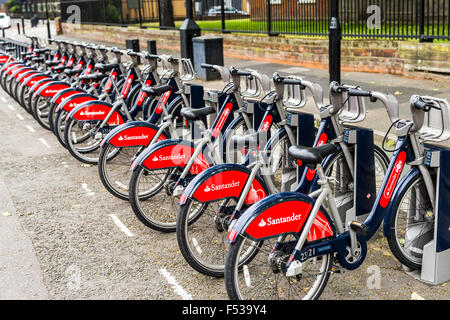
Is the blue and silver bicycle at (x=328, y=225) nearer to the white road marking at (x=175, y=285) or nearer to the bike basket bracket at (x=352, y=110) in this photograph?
the bike basket bracket at (x=352, y=110)

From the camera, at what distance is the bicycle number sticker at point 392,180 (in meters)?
4.15

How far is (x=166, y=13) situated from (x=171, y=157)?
52.5ft

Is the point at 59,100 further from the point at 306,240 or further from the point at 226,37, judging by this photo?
the point at 226,37

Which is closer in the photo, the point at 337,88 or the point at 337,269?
the point at 337,269

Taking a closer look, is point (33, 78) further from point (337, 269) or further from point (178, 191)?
point (337, 269)

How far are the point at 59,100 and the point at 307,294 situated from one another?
5.53 m

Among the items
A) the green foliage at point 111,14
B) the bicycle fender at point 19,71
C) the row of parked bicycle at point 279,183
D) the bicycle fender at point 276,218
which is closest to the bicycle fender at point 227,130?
the row of parked bicycle at point 279,183

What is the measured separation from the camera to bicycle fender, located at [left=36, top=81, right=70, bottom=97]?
29.5 ft

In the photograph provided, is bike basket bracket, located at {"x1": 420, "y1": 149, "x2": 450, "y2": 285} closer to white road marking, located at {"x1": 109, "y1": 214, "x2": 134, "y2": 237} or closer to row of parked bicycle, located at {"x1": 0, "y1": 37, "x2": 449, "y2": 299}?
row of parked bicycle, located at {"x1": 0, "y1": 37, "x2": 449, "y2": 299}

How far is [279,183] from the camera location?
643cm

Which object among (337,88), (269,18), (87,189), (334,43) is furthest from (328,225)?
(269,18)

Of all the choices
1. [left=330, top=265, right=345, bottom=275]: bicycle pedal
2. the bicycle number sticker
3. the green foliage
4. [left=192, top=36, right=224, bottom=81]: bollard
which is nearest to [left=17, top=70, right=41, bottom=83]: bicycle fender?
[left=192, top=36, right=224, bottom=81]: bollard

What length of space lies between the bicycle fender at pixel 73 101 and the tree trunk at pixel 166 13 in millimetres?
13174

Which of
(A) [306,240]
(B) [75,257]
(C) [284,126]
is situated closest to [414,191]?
(A) [306,240]
